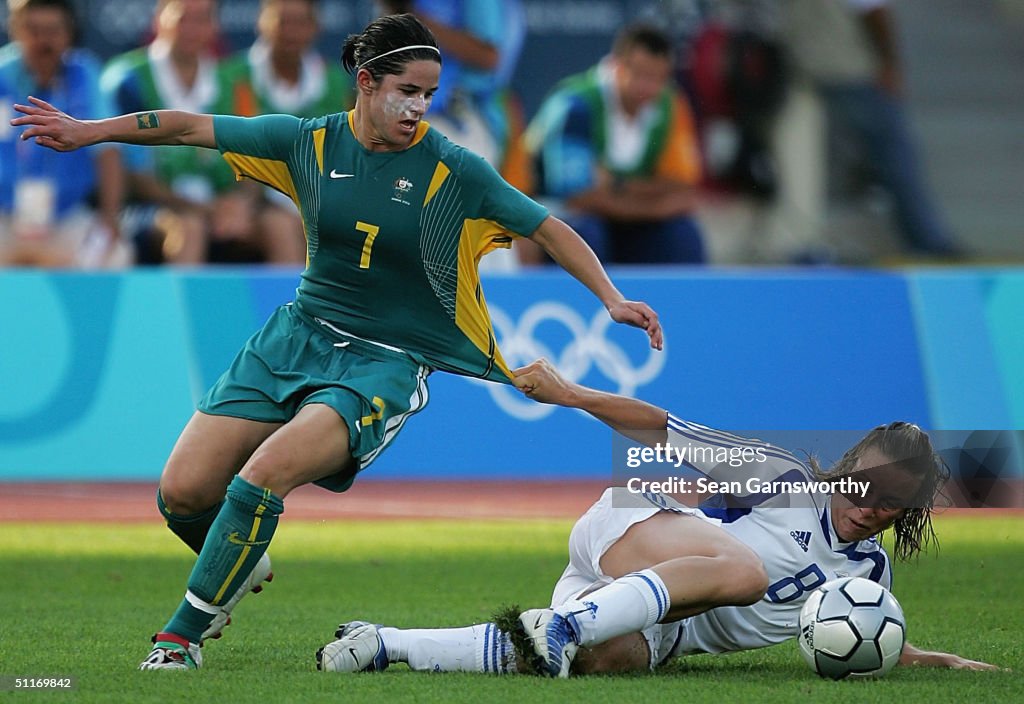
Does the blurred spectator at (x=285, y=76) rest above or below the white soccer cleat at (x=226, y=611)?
above

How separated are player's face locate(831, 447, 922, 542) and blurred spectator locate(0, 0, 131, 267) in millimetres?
7551

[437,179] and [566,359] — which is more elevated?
[437,179]

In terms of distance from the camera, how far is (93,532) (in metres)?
9.44

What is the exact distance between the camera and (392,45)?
5.59m

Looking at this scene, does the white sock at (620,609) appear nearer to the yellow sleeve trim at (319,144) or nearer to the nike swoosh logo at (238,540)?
the nike swoosh logo at (238,540)

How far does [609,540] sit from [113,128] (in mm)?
2230

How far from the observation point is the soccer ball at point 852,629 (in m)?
5.19

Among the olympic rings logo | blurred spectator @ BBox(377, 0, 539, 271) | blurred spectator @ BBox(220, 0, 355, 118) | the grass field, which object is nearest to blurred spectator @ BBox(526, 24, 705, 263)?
blurred spectator @ BBox(377, 0, 539, 271)

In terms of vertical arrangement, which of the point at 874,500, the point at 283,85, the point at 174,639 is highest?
the point at 283,85

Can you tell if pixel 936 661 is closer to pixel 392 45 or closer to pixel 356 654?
pixel 356 654

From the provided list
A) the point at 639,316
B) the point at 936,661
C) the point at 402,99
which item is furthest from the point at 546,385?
the point at 936,661

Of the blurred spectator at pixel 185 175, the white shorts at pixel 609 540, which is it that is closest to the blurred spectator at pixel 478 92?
the blurred spectator at pixel 185 175

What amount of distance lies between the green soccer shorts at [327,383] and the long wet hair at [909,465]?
150 centimetres

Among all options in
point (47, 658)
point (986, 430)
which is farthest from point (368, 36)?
point (986, 430)
